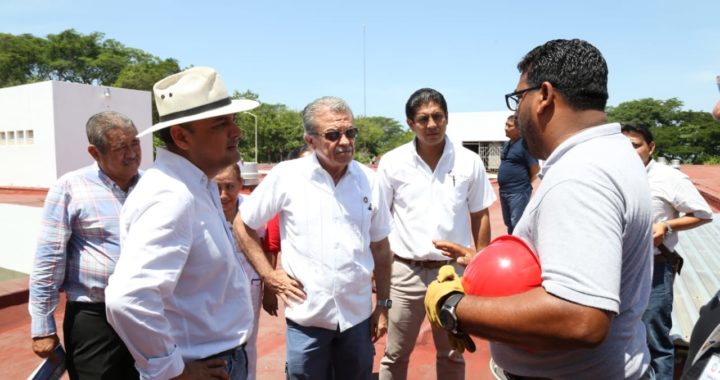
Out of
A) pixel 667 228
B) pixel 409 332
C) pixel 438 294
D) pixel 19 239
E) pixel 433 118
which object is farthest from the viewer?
pixel 19 239

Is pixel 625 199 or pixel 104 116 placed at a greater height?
pixel 104 116

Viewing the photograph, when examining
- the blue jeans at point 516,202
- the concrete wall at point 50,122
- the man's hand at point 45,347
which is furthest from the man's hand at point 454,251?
the concrete wall at point 50,122

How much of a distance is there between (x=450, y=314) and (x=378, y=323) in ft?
5.13

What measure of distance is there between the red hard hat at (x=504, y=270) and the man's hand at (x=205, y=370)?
0.95m

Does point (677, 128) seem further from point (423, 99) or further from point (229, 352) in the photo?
point (229, 352)

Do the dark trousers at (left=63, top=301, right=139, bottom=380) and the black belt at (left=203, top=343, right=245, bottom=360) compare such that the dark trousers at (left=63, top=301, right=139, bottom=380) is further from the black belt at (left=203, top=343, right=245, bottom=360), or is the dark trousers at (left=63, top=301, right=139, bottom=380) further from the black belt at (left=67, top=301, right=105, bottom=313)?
the black belt at (left=203, top=343, right=245, bottom=360)

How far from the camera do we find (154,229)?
1.65 m

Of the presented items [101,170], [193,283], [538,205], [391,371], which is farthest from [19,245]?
[538,205]

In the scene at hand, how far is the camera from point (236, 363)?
2008 millimetres

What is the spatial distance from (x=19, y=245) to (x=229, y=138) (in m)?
8.05

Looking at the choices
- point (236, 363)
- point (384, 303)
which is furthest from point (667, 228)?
point (236, 363)

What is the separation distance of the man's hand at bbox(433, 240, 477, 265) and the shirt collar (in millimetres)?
1599

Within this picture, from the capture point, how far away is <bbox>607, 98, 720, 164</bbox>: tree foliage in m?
42.1

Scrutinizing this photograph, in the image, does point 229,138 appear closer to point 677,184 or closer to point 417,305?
point 417,305
